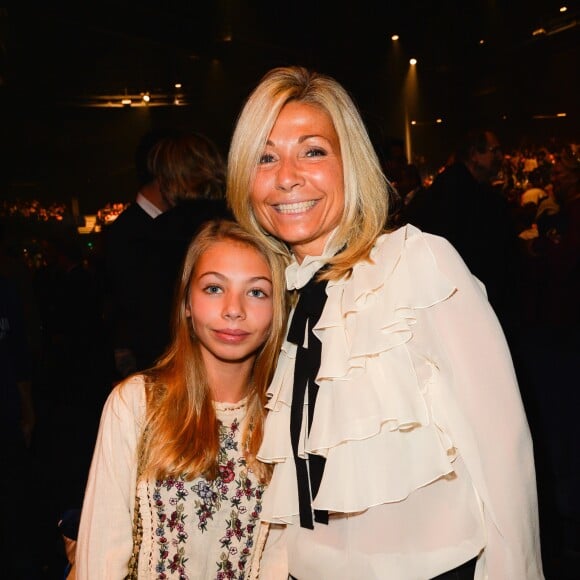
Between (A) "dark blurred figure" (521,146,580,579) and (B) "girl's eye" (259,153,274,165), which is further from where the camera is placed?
(A) "dark blurred figure" (521,146,580,579)

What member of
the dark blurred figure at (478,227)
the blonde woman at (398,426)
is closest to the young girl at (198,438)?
the blonde woman at (398,426)

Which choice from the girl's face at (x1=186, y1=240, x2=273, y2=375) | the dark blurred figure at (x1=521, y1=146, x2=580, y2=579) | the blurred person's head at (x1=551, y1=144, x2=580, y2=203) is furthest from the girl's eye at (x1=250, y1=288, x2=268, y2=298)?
the blurred person's head at (x1=551, y1=144, x2=580, y2=203)

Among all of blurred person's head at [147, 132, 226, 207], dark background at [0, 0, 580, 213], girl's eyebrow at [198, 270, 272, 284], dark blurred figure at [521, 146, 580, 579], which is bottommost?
dark blurred figure at [521, 146, 580, 579]

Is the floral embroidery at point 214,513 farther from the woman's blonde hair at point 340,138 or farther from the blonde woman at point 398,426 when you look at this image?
the woman's blonde hair at point 340,138

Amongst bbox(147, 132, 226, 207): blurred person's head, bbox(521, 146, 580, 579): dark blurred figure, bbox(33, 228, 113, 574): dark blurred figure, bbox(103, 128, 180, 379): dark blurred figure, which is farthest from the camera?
bbox(33, 228, 113, 574): dark blurred figure

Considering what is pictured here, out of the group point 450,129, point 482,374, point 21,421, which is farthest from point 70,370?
point 450,129

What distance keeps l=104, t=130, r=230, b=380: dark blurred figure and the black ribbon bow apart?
1.09m

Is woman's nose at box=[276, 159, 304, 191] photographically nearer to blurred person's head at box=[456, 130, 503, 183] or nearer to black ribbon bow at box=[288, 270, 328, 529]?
black ribbon bow at box=[288, 270, 328, 529]

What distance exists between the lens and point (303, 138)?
162 cm

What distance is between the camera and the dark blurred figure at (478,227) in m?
3.74

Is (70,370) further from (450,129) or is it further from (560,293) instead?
(450,129)

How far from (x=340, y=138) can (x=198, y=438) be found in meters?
0.84

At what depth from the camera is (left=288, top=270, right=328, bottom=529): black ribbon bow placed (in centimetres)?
148

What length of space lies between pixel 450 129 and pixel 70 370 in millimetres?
5604
